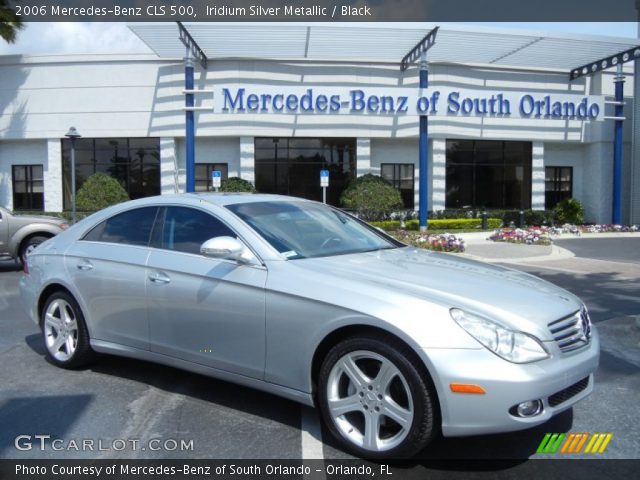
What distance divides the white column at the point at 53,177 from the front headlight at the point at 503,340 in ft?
82.4

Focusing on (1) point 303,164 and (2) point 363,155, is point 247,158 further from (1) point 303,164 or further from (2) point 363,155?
(2) point 363,155

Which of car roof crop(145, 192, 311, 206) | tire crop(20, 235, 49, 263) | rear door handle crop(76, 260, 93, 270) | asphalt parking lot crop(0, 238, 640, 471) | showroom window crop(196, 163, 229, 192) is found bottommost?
asphalt parking lot crop(0, 238, 640, 471)

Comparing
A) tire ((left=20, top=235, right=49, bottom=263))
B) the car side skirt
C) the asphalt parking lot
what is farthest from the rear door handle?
tire ((left=20, top=235, right=49, bottom=263))

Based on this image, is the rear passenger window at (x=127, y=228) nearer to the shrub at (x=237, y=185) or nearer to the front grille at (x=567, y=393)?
the front grille at (x=567, y=393)

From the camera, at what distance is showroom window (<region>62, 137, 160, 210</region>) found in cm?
2485

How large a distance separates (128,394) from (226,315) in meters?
1.28

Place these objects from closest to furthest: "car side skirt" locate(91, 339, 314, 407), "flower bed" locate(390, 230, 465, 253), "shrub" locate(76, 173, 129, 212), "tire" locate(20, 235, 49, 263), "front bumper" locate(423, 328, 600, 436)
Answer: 1. "front bumper" locate(423, 328, 600, 436)
2. "car side skirt" locate(91, 339, 314, 407)
3. "tire" locate(20, 235, 49, 263)
4. "flower bed" locate(390, 230, 465, 253)
5. "shrub" locate(76, 173, 129, 212)

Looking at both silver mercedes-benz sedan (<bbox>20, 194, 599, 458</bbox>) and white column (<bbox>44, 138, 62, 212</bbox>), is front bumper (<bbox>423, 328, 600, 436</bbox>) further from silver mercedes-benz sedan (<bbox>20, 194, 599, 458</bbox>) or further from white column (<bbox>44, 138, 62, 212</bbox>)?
white column (<bbox>44, 138, 62, 212</bbox>)

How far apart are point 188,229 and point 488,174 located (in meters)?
24.4

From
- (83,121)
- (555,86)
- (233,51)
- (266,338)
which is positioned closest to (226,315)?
(266,338)

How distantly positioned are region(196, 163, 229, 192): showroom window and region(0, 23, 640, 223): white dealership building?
9 centimetres

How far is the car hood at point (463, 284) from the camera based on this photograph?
3.30 m

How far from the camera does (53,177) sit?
25.1m

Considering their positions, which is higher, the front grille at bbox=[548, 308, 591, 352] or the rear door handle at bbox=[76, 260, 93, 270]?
the rear door handle at bbox=[76, 260, 93, 270]
